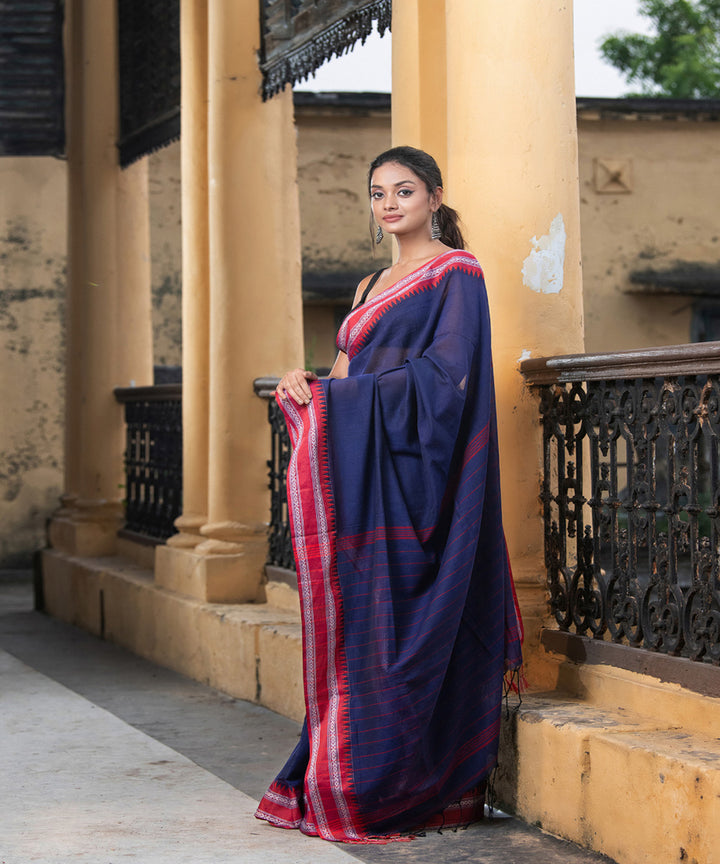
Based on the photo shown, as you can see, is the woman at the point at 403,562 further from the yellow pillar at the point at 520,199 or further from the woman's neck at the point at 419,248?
the yellow pillar at the point at 520,199

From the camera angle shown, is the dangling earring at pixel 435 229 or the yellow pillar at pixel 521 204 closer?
the dangling earring at pixel 435 229

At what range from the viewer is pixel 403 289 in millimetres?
3816

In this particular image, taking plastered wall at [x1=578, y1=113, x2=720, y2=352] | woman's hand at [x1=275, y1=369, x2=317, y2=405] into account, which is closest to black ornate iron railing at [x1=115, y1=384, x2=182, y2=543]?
woman's hand at [x1=275, y1=369, x2=317, y2=405]

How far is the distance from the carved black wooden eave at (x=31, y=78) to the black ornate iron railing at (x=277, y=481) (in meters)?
3.34

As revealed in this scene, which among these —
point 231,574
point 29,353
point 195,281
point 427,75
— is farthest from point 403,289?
point 29,353

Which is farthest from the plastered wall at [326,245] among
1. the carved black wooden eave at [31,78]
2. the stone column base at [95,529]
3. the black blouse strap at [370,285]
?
the black blouse strap at [370,285]

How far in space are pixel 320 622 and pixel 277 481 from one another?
2.65 metres

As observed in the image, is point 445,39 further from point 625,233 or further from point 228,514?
point 625,233

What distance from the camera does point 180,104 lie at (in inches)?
300

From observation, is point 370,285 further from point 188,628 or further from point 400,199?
point 188,628

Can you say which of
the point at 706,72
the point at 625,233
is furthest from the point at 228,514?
the point at 706,72

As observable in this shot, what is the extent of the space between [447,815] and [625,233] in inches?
377

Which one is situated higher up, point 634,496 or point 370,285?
point 370,285

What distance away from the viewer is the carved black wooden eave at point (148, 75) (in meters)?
7.86
